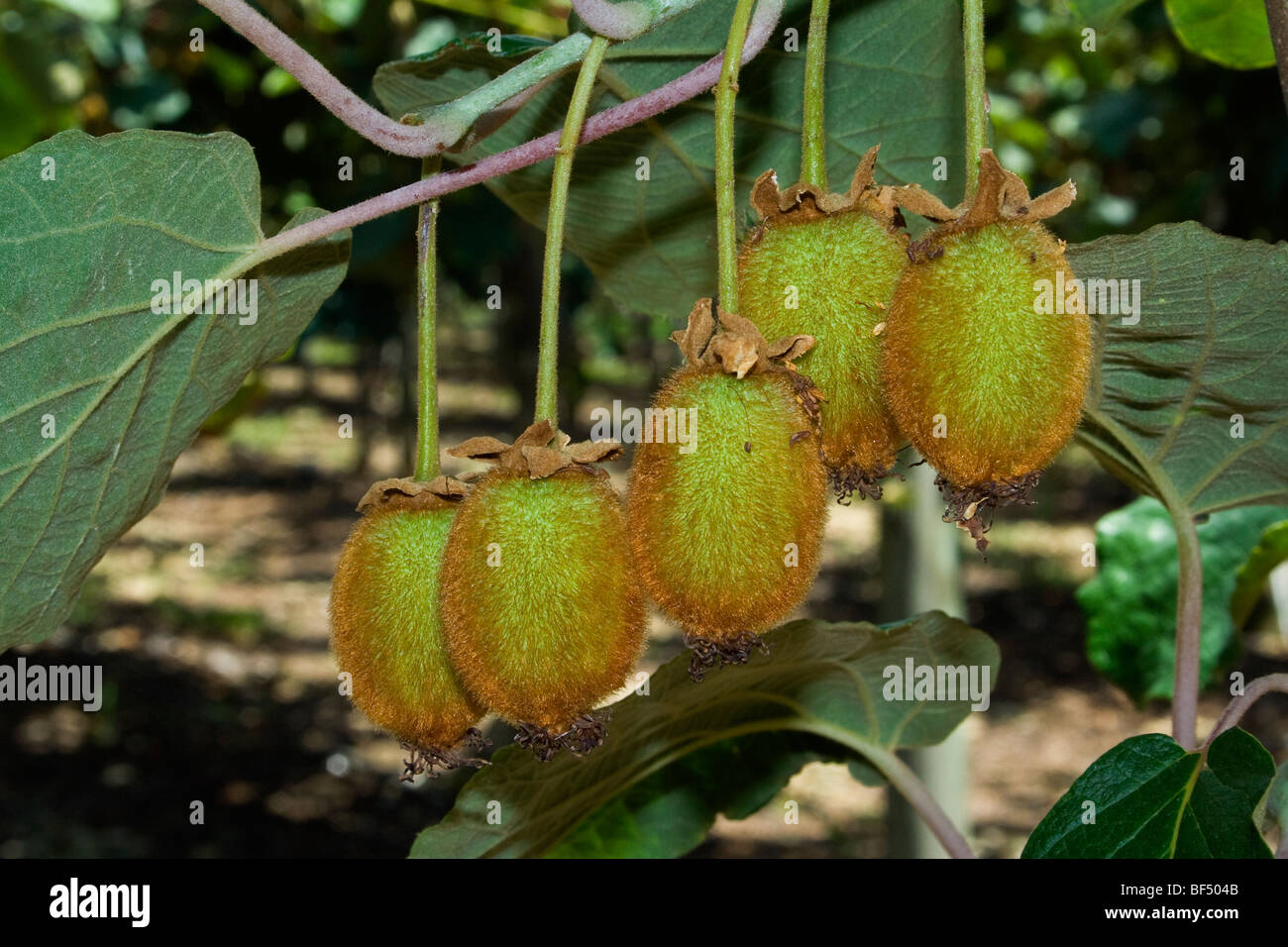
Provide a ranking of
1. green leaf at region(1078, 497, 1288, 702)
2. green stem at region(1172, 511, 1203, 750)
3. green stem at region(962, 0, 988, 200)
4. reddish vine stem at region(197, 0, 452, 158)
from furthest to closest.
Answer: green leaf at region(1078, 497, 1288, 702) → green stem at region(1172, 511, 1203, 750) → reddish vine stem at region(197, 0, 452, 158) → green stem at region(962, 0, 988, 200)

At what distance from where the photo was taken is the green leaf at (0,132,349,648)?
3.41ft

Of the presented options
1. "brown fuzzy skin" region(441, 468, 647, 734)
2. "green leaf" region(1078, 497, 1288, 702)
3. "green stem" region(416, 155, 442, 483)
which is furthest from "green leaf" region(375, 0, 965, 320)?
"green leaf" region(1078, 497, 1288, 702)

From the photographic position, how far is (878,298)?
89 cm

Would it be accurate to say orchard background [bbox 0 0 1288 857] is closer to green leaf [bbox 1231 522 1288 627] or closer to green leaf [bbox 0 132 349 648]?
green leaf [bbox 1231 522 1288 627]

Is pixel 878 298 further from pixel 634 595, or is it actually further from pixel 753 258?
pixel 634 595

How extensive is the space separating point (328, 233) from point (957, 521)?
0.55 meters

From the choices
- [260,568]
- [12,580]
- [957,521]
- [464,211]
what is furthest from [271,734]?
[957,521]

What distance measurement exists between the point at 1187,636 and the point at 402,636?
2.87 feet

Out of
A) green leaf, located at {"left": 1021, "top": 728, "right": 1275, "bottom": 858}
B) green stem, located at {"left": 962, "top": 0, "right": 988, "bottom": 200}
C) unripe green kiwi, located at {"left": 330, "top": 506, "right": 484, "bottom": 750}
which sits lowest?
green leaf, located at {"left": 1021, "top": 728, "right": 1275, "bottom": 858}

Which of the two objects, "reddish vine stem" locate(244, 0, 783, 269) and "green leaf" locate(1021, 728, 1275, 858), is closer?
"reddish vine stem" locate(244, 0, 783, 269)

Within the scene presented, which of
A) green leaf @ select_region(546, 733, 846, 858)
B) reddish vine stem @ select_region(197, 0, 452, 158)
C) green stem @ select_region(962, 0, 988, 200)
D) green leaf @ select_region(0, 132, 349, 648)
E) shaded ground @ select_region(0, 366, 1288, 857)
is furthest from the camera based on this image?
shaded ground @ select_region(0, 366, 1288, 857)

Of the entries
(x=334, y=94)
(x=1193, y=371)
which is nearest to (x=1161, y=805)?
(x=1193, y=371)

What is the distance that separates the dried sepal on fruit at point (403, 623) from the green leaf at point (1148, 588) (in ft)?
3.99

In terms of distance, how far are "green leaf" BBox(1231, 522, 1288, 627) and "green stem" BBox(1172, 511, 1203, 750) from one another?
29cm
